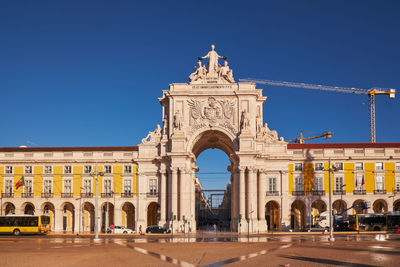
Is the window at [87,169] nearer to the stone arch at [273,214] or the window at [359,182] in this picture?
the stone arch at [273,214]

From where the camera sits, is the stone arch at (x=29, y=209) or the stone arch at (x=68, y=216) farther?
the stone arch at (x=29, y=209)

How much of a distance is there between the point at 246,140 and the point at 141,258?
4559 cm

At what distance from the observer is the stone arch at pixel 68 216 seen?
274 ft

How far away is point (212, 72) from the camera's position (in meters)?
82.0

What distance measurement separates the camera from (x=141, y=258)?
112 feet

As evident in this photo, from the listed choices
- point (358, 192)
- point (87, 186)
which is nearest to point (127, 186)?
point (87, 186)

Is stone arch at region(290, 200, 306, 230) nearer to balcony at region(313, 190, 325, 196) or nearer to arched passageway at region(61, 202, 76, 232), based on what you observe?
balcony at region(313, 190, 325, 196)

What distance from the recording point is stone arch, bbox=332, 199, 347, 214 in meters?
80.4

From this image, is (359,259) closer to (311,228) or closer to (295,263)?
(295,263)

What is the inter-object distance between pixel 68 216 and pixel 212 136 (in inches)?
1087

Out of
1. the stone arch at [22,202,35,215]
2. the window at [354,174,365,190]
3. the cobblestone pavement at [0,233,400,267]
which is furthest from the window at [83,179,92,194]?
the window at [354,174,365,190]

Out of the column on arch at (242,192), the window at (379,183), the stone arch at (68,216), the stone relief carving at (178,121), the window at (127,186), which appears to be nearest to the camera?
the column on arch at (242,192)

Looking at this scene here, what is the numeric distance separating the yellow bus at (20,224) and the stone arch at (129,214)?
16.8 metres

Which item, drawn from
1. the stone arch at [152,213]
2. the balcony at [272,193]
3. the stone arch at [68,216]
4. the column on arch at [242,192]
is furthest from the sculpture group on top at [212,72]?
the stone arch at [68,216]
